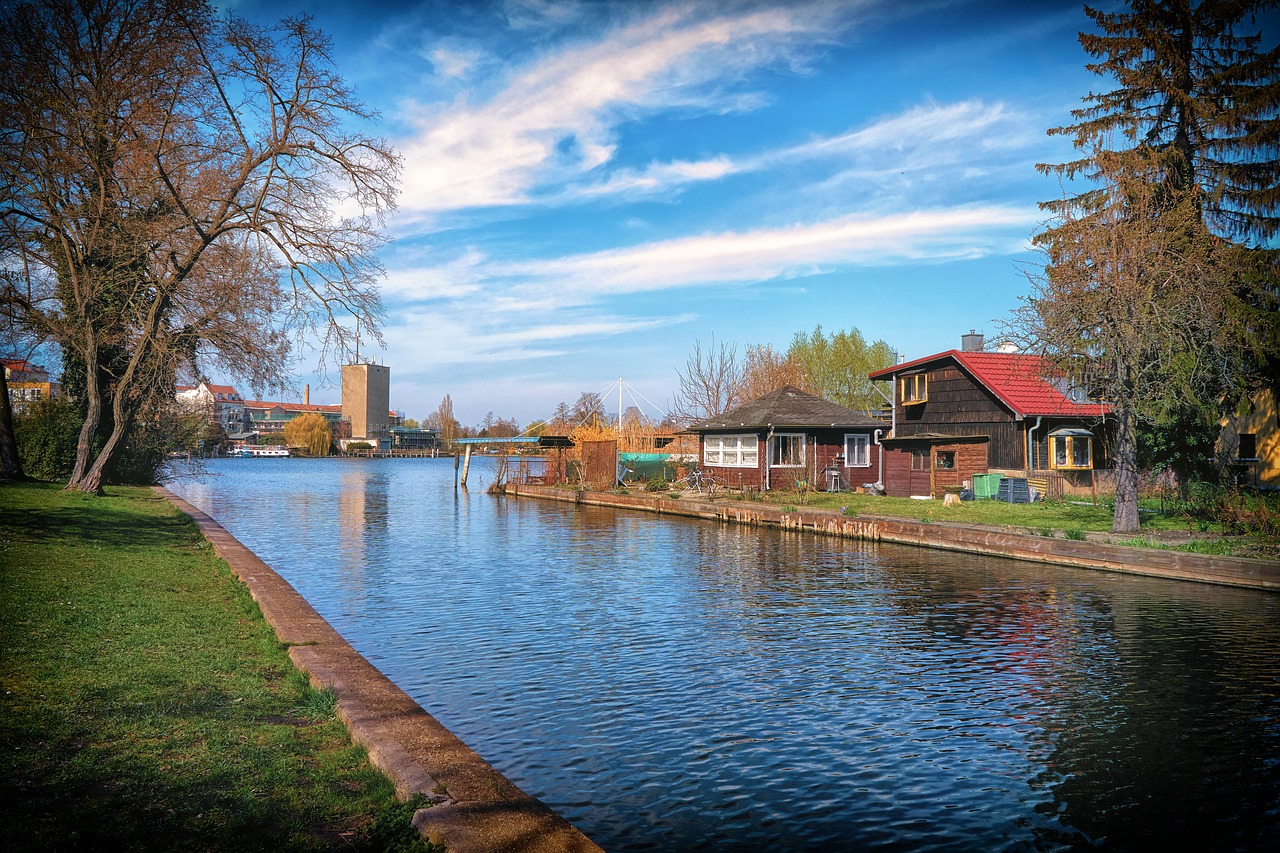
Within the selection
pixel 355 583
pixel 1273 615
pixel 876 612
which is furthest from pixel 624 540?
pixel 1273 615

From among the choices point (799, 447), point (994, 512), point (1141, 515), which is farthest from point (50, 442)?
point (1141, 515)

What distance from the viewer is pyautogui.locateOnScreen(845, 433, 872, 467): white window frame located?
38844 mm

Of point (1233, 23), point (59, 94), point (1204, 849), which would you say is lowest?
point (1204, 849)

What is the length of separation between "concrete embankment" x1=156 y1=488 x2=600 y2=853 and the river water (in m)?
0.95

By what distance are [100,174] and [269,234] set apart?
13.6 ft

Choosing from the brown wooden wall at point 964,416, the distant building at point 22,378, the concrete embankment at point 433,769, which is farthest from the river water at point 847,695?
the brown wooden wall at point 964,416

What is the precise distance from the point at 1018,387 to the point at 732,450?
12716 millimetres

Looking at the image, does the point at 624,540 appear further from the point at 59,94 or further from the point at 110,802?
the point at 110,802

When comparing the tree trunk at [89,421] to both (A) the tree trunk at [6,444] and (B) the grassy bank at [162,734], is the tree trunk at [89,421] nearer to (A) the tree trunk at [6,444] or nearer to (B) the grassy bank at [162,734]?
(A) the tree trunk at [6,444]

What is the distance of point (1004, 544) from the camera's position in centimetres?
2180

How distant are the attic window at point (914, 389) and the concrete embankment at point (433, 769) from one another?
105 ft

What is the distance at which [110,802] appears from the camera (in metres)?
4.90

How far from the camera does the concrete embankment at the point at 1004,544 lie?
681 inches

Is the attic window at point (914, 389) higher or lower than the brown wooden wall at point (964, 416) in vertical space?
higher
